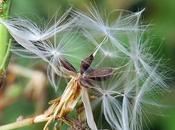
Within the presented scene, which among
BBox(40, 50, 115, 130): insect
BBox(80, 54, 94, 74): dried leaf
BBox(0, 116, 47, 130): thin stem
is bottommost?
BBox(0, 116, 47, 130): thin stem

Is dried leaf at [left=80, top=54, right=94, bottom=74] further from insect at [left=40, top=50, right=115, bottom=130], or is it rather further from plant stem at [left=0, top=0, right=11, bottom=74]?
plant stem at [left=0, top=0, right=11, bottom=74]

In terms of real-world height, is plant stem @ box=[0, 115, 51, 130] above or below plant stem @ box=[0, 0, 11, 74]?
below

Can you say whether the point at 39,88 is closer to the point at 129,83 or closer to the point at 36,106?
the point at 36,106

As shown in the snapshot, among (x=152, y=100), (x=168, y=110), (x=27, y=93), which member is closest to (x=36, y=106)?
(x=27, y=93)

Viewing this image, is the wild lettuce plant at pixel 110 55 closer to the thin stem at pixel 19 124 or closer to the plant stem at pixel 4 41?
the plant stem at pixel 4 41

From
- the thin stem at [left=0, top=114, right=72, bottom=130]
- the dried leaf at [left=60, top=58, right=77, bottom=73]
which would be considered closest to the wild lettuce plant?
the dried leaf at [left=60, top=58, right=77, bottom=73]

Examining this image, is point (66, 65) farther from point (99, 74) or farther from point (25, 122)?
point (25, 122)

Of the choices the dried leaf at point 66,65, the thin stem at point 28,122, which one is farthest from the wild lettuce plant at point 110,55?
the thin stem at point 28,122

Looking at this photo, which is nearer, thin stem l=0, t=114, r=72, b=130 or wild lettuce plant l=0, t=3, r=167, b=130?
thin stem l=0, t=114, r=72, b=130

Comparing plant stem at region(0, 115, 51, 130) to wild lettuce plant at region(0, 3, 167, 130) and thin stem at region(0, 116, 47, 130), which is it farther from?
wild lettuce plant at region(0, 3, 167, 130)
